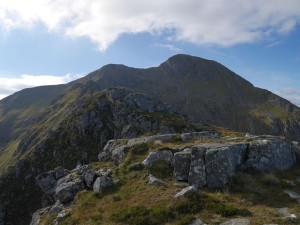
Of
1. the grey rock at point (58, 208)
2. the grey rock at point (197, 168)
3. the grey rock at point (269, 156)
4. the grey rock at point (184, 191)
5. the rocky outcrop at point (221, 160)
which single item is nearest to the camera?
the grey rock at point (184, 191)

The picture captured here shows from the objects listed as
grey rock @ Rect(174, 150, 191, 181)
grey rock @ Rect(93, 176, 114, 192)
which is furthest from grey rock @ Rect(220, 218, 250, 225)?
grey rock @ Rect(93, 176, 114, 192)

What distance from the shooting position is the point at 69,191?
30141 mm

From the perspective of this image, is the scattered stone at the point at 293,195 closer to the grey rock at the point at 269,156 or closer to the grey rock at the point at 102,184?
the grey rock at the point at 269,156

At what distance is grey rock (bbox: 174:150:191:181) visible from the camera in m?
26.4

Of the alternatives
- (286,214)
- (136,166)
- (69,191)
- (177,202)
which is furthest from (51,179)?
(286,214)

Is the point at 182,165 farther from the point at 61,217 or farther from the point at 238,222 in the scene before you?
the point at 61,217

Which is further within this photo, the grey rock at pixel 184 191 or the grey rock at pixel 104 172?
the grey rock at pixel 104 172

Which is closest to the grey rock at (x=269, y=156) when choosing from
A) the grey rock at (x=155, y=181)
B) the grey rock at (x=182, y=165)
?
the grey rock at (x=182, y=165)

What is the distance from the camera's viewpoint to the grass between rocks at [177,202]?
2062cm

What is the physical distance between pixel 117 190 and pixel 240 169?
10.1 m

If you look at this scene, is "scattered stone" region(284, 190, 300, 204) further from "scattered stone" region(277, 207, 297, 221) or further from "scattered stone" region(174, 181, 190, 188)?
"scattered stone" region(174, 181, 190, 188)

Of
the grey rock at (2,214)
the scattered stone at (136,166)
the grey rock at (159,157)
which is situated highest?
the grey rock at (159,157)

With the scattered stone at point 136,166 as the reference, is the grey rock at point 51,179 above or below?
below

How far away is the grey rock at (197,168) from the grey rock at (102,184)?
6.38 m
